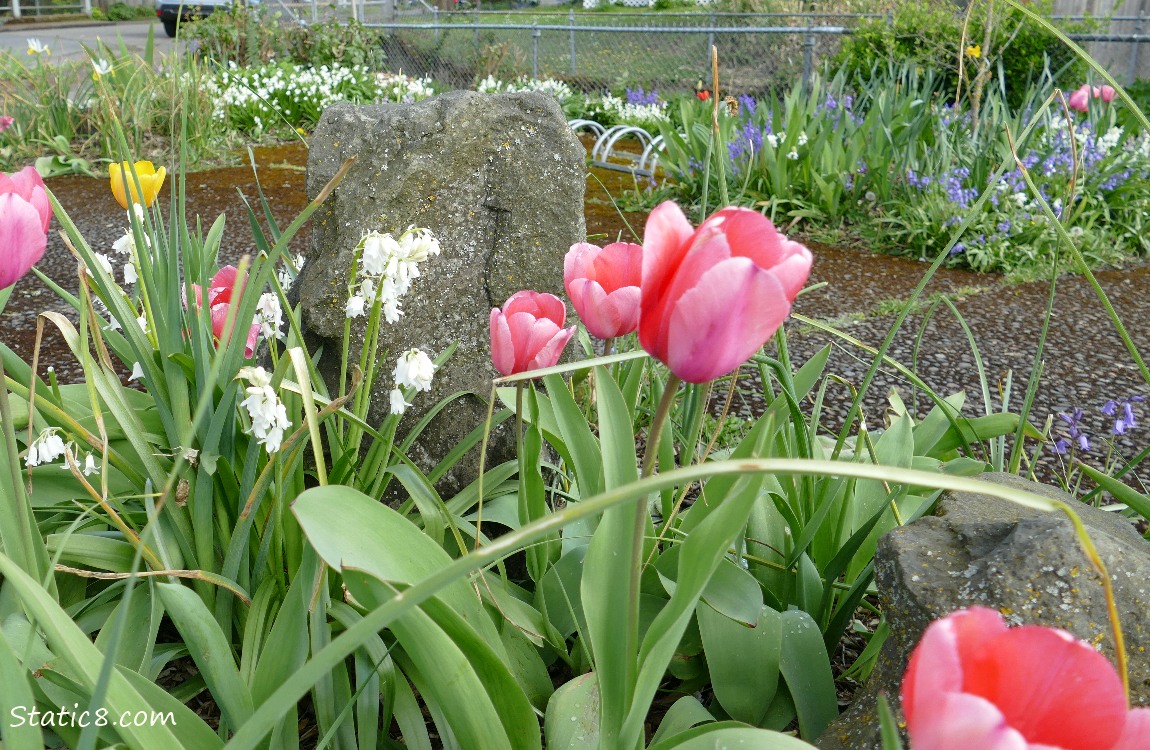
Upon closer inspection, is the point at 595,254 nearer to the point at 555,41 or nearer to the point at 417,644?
the point at 417,644

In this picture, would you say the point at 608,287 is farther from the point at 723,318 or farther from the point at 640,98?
the point at 640,98

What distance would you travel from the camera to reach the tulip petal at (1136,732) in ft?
1.74

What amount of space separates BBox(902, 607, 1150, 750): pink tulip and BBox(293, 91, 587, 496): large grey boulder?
1583mm

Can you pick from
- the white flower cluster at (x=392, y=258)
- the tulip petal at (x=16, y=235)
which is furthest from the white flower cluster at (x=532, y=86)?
the tulip petal at (x=16, y=235)

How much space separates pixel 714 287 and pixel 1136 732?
1.33 feet

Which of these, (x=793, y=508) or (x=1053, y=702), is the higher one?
(x=1053, y=702)

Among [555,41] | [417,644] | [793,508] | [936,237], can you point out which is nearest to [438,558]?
[417,644]

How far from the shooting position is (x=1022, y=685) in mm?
533

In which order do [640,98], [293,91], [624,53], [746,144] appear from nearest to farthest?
[746,144] < [293,91] < [640,98] < [624,53]

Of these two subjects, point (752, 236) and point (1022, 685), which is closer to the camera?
point (1022, 685)

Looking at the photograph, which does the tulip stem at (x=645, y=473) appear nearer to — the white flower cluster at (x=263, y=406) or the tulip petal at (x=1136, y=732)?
the tulip petal at (x=1136, y=732)

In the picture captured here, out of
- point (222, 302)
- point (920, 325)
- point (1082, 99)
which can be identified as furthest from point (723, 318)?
point (1082, 99)

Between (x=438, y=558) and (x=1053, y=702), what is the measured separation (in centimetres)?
76

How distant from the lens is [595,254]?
113cm
